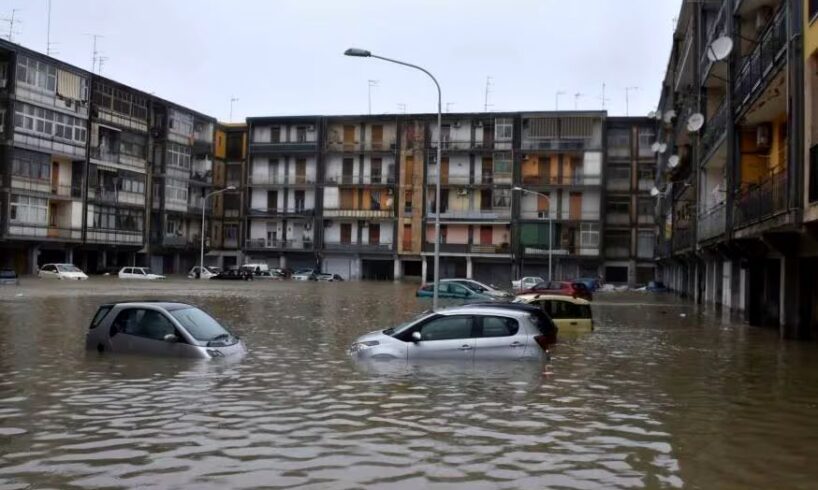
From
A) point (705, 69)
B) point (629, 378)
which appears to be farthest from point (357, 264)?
point (629, 378)

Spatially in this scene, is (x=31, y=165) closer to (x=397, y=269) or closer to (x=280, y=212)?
(x=280, y=212)

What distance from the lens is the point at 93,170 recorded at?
223 feet

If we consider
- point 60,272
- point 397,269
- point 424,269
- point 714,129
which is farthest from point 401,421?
point 397,269

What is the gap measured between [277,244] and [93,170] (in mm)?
22556

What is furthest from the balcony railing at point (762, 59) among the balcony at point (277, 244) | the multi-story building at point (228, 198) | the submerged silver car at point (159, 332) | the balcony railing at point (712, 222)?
the multi-story building at point (228, 198)

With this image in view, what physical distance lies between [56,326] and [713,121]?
25106 mm

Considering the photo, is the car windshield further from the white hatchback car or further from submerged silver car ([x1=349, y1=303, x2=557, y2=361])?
the white hatchback car

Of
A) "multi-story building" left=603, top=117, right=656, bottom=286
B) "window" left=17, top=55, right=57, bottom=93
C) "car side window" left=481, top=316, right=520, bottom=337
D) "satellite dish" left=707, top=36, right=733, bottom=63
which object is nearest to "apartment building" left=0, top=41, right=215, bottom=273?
"window" left=17, top=55, right=57, bottom=93

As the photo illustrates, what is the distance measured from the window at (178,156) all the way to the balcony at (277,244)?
1066 centimetres

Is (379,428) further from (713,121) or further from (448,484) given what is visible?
(713,121)

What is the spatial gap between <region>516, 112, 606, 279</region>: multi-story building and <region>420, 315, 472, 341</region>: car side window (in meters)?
62.3

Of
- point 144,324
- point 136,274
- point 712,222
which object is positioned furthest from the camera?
point 136,274

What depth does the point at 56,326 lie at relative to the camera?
72.5ft

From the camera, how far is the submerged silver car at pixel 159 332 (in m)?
14.4
